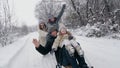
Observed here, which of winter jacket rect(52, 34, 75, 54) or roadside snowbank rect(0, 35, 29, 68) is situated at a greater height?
winter jacket rect(52, 34, 75, 54)

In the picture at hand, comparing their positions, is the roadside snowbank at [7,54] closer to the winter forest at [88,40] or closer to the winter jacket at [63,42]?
the winter forest at [88,40]

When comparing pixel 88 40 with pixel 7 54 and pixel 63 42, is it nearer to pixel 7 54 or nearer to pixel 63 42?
pixel 7 54

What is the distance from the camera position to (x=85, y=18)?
2203 centimetres

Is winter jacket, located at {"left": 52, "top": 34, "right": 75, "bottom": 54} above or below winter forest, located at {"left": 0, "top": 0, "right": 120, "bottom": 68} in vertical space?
above

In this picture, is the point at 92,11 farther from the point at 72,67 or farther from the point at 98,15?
the point at 72,67

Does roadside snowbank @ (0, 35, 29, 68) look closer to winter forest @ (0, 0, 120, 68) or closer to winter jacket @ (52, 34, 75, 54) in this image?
winter forest @ (0, 0, 120, 68)

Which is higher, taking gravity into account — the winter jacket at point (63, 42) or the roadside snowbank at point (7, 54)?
the winter jacket at point (63, 42)

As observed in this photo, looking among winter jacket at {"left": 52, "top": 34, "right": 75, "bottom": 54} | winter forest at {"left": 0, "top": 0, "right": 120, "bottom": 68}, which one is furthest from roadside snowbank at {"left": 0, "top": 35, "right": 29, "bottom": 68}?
winter jacket at {"left": 52, "top": 34, "right": 75, "bottom": 54}

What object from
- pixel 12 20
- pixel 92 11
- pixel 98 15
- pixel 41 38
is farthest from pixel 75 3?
pixel 41 38

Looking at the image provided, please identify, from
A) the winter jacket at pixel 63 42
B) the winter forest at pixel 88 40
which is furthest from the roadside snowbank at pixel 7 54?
the winter jacket at pixel 63 42

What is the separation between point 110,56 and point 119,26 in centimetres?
758

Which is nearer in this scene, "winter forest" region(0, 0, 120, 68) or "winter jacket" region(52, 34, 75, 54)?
"winter jacket" region(52, 34, 75, 54)

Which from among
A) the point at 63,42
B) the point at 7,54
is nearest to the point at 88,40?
the point at 7,54

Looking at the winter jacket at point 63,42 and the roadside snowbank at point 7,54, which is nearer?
the winter jacket at point 63,42
